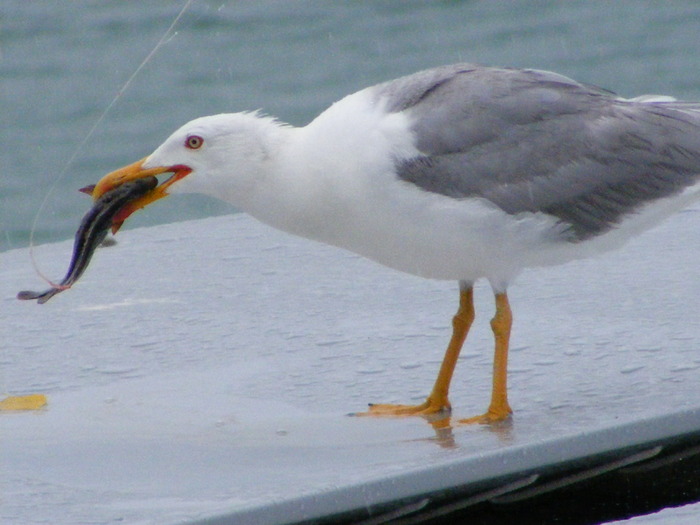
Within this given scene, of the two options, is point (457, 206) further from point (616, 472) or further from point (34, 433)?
point (34, 433)

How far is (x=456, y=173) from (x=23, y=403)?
129cm

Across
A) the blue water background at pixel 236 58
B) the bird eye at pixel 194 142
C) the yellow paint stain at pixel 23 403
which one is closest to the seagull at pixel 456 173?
the bird eye at pixel 194 142

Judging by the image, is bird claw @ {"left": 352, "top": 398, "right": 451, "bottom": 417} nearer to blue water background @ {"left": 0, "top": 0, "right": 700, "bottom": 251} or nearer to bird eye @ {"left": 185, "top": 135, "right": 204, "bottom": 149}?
bird eye @ {"left": 185, "top": 135, "right": 204, "bottom": 149}

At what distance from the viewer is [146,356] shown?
4500 mm

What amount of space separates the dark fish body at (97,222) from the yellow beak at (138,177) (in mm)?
11

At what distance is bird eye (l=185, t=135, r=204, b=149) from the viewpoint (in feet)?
12.7

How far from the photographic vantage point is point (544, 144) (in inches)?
159

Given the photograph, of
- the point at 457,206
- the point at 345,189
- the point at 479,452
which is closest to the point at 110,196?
the point at 345,189

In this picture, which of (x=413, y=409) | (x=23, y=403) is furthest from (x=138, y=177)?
(x=413, y=409)

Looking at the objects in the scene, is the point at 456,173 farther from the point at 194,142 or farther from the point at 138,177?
the point at 138,177

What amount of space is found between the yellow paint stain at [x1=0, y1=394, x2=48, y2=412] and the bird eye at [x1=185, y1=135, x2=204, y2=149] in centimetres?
80

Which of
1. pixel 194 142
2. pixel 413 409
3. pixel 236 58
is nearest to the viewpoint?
pixel 194 142

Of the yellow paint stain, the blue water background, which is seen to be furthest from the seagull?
the blue water background

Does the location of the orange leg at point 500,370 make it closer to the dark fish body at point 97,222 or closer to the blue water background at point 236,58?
the dark fish body at point 97,222
